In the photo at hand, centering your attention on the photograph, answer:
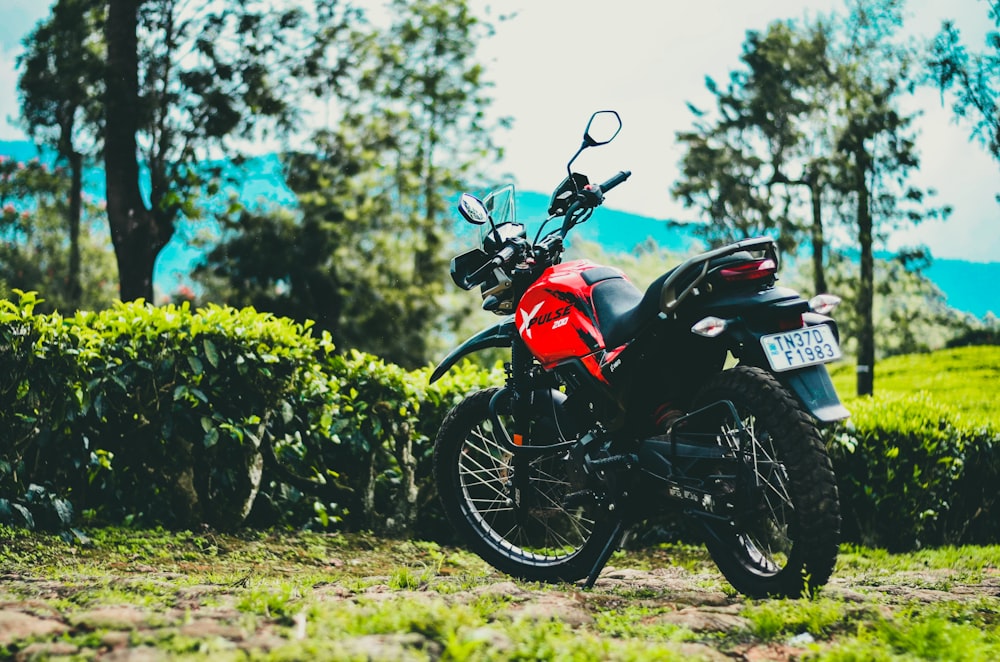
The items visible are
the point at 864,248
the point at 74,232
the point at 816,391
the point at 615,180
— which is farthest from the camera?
the point at 74,232

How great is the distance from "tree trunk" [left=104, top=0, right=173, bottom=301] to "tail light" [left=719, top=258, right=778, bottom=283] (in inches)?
433

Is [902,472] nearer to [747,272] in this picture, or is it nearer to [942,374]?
[747,272]

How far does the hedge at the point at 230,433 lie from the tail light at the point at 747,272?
10.8 ft

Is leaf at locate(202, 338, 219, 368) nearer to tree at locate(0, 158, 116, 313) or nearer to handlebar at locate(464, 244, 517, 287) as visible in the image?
handlebar at locate(464, 244, 517, 287)

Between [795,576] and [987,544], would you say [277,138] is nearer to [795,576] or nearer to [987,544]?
[987,544]

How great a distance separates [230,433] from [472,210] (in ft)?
7.78

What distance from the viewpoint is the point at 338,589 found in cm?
362

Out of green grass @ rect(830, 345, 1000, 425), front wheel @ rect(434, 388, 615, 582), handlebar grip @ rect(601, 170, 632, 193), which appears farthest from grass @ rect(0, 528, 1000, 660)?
green grass @ rect(830, 345, 1000, 425)

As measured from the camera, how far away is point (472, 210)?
15.5ft

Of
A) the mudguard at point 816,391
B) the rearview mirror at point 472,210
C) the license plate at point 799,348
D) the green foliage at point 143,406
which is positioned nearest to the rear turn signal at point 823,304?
the license plate at point 799,348

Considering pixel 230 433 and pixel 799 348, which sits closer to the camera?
pixel 799 348

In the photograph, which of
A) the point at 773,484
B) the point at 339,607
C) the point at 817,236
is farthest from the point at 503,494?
the point at 817,236

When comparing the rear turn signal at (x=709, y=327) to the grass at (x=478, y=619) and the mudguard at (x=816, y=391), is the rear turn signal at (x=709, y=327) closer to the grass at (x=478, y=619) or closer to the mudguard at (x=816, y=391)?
the mudguard at (x=816, y=391)

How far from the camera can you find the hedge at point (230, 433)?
555 cm
